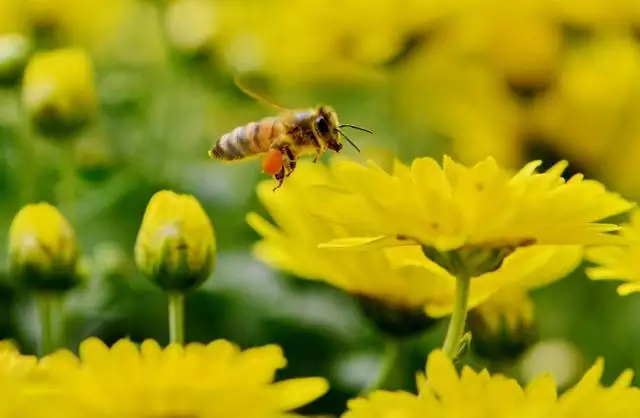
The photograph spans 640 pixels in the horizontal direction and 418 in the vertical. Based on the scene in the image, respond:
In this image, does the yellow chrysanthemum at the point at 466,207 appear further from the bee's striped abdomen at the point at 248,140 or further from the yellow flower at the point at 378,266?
the bee's striped abdomen at the point at 248,140

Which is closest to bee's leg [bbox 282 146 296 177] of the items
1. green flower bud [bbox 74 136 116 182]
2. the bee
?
the bee

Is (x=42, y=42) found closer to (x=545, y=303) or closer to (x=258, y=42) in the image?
(x=258, y=42)

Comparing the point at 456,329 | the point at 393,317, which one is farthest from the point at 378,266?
the point at 456,329

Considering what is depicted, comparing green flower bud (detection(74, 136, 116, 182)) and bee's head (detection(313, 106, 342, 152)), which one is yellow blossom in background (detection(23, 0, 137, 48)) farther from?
bee's head (detection(313, 106, 342, 152))

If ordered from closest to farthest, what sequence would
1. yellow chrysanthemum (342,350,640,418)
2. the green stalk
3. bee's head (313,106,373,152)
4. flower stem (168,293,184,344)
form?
yellow chrysanthemum (342,350,640,418), flower stem (168,293,184,344), bee's head (313,106,373,152), the green stalk

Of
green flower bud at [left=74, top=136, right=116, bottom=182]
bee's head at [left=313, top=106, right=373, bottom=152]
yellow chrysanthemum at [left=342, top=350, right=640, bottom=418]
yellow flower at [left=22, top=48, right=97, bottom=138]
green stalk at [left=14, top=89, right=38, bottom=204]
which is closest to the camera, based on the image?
yellow chrysanthemum at [left=342, top=350, right=640, bottom=418]

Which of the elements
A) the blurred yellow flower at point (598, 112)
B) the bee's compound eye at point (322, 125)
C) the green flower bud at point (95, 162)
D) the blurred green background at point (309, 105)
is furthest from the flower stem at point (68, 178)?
the blurred yellow flower at point (598, 112)

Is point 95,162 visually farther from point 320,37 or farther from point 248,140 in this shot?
point 248,140
